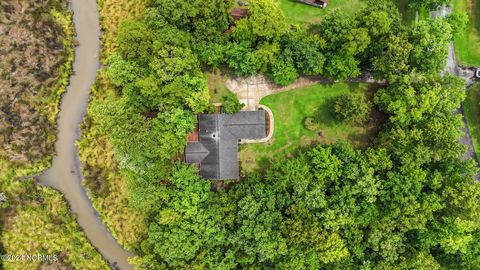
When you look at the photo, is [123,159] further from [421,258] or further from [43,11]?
[421,258]

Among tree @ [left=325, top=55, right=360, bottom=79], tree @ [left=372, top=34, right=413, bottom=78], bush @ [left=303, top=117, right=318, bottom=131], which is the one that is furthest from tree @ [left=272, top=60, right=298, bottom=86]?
tree @ [left=372, top=34, right=413, bottom=78]

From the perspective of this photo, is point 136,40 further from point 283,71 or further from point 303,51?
point 303,51

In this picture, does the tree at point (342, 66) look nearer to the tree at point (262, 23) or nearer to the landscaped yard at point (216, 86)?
the tree at point (262, 23)

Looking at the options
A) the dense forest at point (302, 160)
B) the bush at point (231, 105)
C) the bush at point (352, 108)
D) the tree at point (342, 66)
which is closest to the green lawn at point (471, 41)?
the dense forest at point (302, 160)

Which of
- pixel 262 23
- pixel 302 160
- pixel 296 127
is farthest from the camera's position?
pixel 296 127

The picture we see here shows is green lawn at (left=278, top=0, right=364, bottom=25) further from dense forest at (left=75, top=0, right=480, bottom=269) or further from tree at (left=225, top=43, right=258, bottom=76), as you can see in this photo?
tree at (left=225, top=43, right=258, bottom=76)

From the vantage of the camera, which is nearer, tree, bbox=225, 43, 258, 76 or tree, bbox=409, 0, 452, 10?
tree, bbox=409, 0, 452, 10

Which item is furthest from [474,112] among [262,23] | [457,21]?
[262,23]
